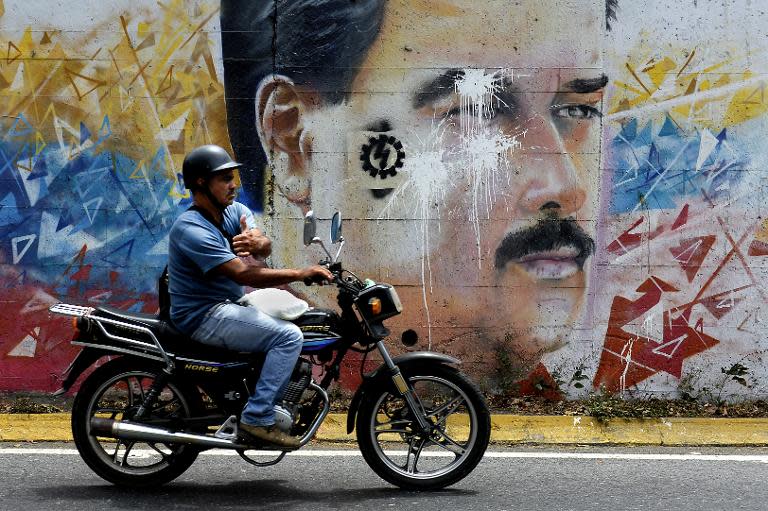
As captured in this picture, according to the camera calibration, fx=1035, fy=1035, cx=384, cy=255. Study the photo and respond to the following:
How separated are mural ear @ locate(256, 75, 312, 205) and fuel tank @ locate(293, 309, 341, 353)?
102 inches

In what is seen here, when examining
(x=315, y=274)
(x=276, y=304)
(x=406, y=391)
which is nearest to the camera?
(x=315, y=274)

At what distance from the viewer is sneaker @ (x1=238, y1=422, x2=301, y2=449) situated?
5293 mm

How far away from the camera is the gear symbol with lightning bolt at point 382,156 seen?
7941 mm

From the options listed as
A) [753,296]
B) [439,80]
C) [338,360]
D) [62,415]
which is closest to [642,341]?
[753,296]

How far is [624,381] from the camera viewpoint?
7.95 m

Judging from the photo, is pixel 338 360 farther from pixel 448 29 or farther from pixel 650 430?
pixel 448 29

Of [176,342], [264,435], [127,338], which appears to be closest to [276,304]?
[176,342]

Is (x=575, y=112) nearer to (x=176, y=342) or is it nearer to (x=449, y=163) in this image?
(x=449, y=163)

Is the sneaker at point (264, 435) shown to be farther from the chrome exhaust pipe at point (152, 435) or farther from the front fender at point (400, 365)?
the front fender at point (400, 365)

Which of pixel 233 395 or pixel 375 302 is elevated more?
pixel 375 302

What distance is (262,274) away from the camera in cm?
529

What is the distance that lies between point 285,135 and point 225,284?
8.76 feet

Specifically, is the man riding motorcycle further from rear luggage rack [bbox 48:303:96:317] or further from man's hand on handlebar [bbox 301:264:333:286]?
rear luggage rack [bbox 48:303:96:317]

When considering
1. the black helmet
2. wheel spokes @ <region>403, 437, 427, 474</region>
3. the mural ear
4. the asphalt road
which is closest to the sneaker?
the asphalt road
